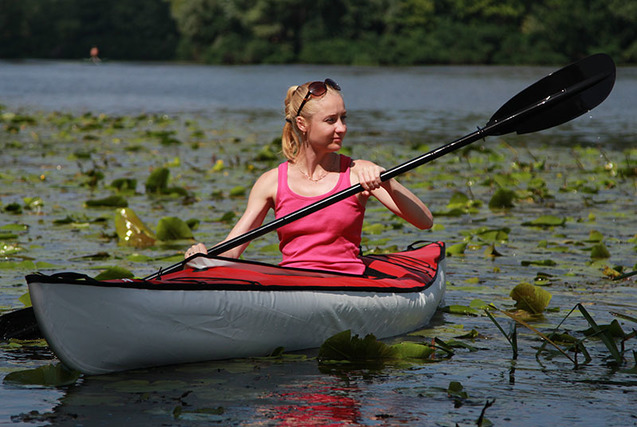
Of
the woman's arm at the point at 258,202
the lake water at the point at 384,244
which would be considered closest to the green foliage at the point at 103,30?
the lake water at the point at 384,244

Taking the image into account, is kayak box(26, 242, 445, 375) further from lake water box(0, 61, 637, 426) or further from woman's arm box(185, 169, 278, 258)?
woman's arm box(185, 169, 278, 258)

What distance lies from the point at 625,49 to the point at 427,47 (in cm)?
1322

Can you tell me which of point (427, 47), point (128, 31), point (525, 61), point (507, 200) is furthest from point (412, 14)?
point (507, 200)

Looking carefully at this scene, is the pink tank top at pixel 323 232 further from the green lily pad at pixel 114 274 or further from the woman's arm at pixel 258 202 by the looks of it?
the green lily pad at pixel 114 274

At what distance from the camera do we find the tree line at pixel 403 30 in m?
57.4

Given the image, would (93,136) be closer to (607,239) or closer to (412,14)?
(607,239)

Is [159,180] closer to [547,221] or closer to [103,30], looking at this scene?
[547,221]

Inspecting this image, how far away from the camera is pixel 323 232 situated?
15.2ft

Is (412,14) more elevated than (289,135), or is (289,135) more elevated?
(412,14)

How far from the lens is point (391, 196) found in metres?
4.60

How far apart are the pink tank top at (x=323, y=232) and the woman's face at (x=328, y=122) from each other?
0.74ft

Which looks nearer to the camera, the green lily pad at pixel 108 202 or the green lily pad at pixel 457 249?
the green lily pad at pixel 457 249

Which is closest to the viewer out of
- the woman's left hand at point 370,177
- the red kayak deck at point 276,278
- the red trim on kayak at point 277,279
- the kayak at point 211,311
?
the kayak at point 211,311

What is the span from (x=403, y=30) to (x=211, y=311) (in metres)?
66.0
